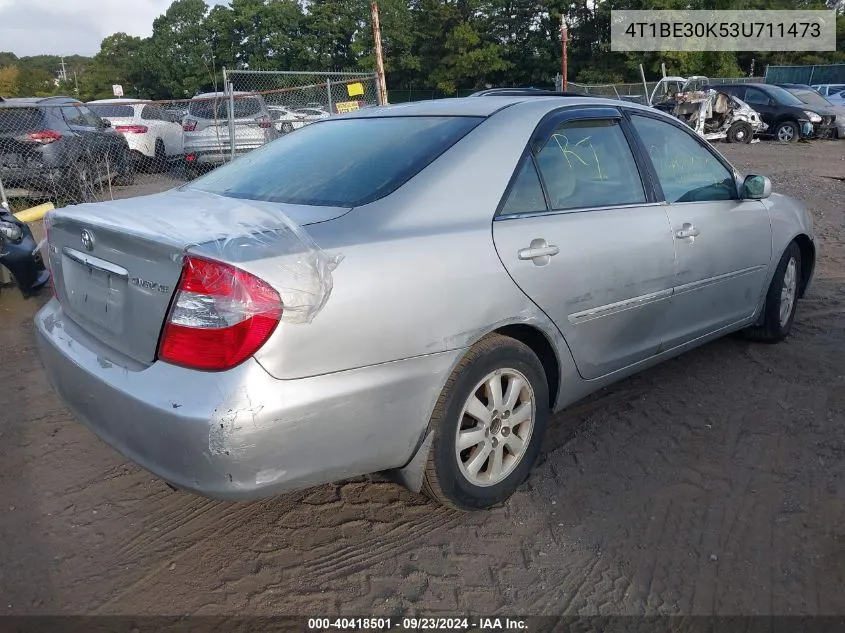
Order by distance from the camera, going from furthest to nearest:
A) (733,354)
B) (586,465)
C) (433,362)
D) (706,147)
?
1. (733,354)
2. (706,147)
3. (586,465)
4. (433,362)

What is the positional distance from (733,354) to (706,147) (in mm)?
1384

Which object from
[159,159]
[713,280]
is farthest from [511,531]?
[159,159]

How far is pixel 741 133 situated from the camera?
64.0 ft

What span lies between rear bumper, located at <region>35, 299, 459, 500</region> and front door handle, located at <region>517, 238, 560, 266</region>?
1.85 feet

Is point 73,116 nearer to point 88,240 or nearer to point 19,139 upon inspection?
point 19,139

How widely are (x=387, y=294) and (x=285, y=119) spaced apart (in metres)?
11.4

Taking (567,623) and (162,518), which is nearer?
(567,623)

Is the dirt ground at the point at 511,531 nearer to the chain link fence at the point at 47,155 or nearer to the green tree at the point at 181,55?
the chain link fence at the point at 47,155

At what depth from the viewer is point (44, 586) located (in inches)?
100.0

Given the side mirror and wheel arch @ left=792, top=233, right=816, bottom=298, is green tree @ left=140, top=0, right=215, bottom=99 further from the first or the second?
the side mirror

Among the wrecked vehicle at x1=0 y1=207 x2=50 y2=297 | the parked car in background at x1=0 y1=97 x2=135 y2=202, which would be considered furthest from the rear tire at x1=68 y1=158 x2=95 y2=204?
the wrecked vehicle at x1=0 y1=207 x2=50 y2=297

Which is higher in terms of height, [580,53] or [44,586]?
[580,53]

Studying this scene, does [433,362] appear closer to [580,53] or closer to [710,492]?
[710,492]

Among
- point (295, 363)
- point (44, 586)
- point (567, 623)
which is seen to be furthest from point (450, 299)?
point (44, 586)
